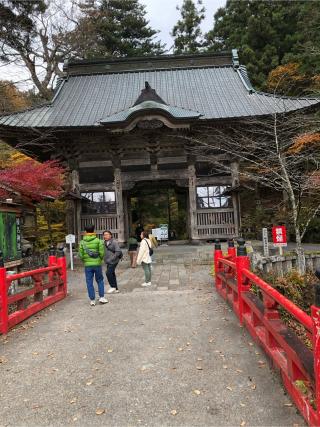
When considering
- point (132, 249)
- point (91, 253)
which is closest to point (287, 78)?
point (132, 249)

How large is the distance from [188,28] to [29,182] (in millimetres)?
30601

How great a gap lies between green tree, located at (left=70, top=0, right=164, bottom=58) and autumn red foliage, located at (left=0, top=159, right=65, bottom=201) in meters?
19.6

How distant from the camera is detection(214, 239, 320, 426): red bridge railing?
2268 mm

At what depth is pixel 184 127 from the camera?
13836 millimetres

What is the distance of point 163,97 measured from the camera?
16828 mm

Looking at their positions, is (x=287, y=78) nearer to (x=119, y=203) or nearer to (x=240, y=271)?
(x=119, y=203)

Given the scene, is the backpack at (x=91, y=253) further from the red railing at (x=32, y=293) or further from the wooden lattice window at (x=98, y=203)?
the wooden lattice window at (x=98, y=203)

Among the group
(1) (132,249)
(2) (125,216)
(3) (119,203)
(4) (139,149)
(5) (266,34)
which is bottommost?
(1) (132,249)

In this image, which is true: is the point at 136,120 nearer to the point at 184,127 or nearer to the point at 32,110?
the point at 184,127

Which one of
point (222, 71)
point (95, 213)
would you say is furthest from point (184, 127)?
point (222, 71)

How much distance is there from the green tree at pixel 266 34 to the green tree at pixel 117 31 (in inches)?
382

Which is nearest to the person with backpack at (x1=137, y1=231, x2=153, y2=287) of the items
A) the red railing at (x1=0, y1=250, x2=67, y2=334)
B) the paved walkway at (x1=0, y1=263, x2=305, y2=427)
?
the red railing at (x1=0, y1=250, x2=67, y2=334)

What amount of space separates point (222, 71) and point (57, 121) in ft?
31.8

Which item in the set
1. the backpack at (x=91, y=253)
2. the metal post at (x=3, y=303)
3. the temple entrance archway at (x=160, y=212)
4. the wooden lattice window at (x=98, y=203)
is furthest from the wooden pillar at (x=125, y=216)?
the metal post at (x=3, y=303)
